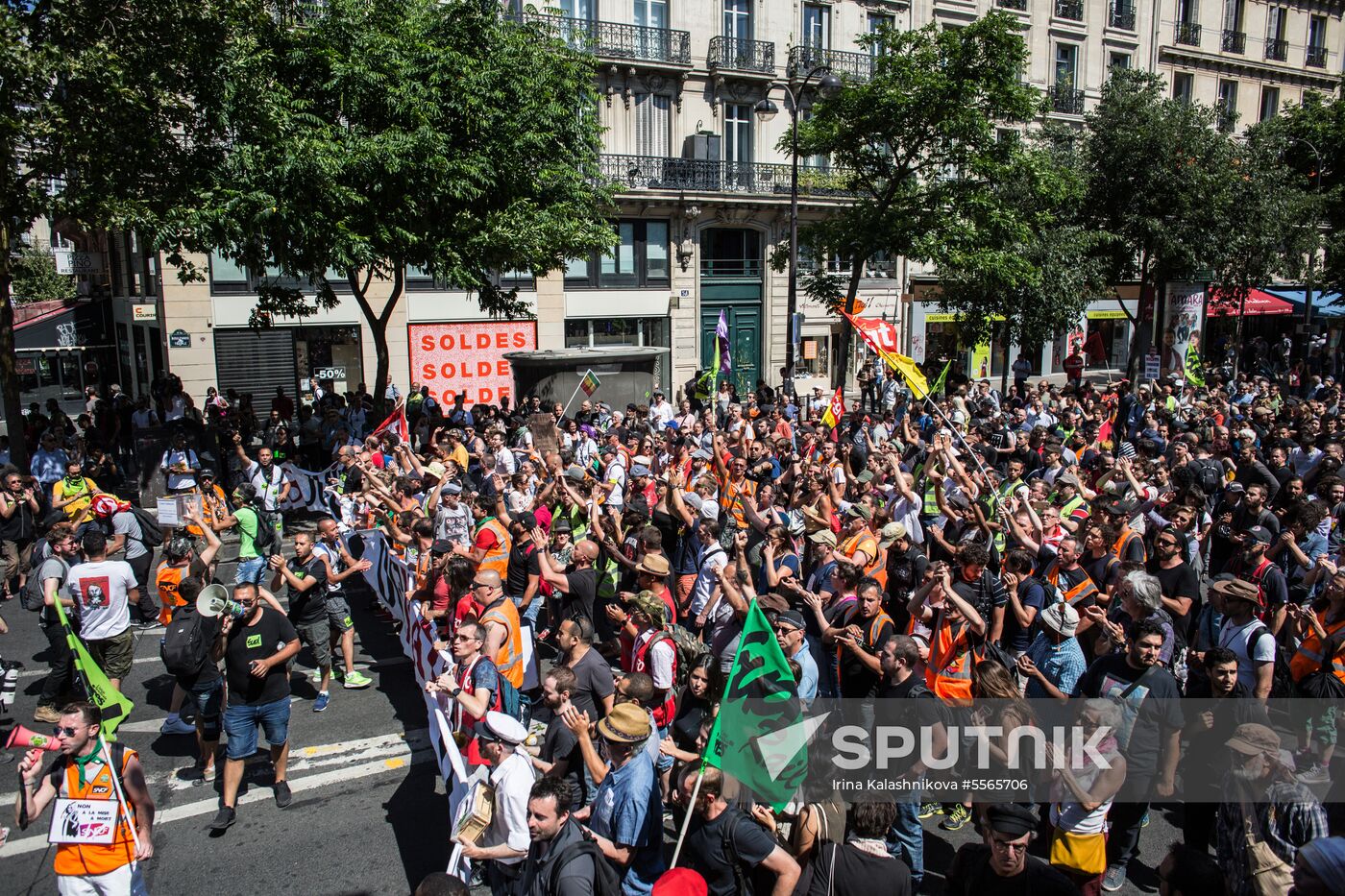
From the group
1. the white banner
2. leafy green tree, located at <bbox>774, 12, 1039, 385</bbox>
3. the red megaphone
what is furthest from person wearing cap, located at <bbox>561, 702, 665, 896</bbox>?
leafy green tree, located at <bbox>774, 12, 1039, 385</bbox>

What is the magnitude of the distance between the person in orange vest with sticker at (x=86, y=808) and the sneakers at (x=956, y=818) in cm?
478

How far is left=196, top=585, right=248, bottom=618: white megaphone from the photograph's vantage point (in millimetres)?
6487

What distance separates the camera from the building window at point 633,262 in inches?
1115

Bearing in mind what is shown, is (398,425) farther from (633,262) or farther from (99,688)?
(633,262)

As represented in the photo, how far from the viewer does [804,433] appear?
15.2 meters

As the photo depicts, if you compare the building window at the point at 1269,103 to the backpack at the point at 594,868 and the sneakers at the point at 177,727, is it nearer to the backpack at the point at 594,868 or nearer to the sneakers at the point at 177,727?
the sneakers at the point at 177,727

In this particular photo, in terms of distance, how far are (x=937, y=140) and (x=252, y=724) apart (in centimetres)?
1847

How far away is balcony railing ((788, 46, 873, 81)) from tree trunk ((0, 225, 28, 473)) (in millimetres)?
21507

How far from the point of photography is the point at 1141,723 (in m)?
5.06

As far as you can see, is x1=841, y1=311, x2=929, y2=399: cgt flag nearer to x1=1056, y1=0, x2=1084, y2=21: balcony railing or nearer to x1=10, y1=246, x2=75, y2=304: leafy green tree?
x1=1056, y1=0, x2=1084, y2=21: balcony railing

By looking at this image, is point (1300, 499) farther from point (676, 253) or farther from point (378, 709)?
point (676, 253)

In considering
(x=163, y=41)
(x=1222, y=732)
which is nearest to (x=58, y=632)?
(x=1222, y=732)

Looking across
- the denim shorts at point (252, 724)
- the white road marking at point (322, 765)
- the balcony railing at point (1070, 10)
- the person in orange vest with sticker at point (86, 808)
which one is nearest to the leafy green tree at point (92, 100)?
the white road marking at point (322, 765)

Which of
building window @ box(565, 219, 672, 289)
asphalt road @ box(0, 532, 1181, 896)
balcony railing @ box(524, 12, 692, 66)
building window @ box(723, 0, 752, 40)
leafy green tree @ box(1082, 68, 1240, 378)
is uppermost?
building window @ box(723, 0, 752, 40)
